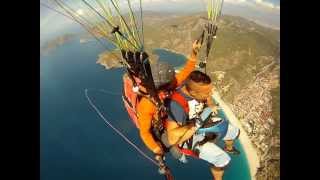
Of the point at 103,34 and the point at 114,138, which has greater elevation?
the point at 103,34

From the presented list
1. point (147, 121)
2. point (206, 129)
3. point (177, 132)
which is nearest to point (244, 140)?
point (206, 129)

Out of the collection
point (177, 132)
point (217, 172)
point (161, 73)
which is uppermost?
point (161, 73)

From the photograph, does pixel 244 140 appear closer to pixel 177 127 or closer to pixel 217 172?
pixel 217 172

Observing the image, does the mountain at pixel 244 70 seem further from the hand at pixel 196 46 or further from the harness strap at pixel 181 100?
the harness strap at pixel 181 100

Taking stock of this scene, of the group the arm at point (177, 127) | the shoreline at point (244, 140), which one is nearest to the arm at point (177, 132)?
the arm at point (177, 127)
